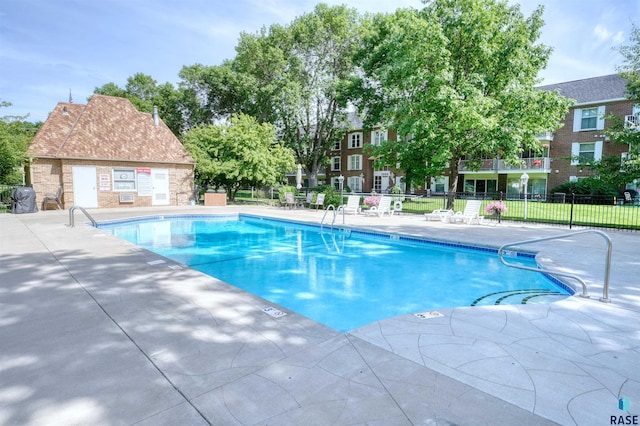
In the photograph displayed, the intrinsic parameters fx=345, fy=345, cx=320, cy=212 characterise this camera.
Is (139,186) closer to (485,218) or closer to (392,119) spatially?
(392,119)

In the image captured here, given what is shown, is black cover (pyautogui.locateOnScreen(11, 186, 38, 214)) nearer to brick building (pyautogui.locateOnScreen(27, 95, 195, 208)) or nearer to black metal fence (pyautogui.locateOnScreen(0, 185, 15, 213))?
brick building (pyautogui.locateOnScreen(27, 95, 195, 208))

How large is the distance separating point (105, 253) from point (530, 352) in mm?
7390

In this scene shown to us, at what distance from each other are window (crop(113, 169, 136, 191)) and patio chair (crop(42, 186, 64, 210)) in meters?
2.47

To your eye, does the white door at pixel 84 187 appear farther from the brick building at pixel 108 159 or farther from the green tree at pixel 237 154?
the green tree at pixel 237 154

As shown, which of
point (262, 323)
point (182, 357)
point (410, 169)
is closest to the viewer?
point (182, 357)

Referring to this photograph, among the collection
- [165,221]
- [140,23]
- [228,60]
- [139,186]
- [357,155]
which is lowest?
[165,221]

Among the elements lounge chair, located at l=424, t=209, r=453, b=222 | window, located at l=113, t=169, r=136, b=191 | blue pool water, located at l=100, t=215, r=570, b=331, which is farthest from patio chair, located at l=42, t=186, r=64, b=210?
lounge chair, located at l=424, t=209, r=453, b=222

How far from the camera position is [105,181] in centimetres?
1889

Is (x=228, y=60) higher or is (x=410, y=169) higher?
(x=228, y=60)

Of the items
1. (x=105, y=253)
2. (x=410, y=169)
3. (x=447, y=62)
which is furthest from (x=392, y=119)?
(x=105, y=253)

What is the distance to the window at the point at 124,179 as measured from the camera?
19.2 metres

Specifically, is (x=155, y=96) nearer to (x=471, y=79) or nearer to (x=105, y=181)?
(x=105, y=181)

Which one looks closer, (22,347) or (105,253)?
(22,347)

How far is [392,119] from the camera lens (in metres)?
20.3
